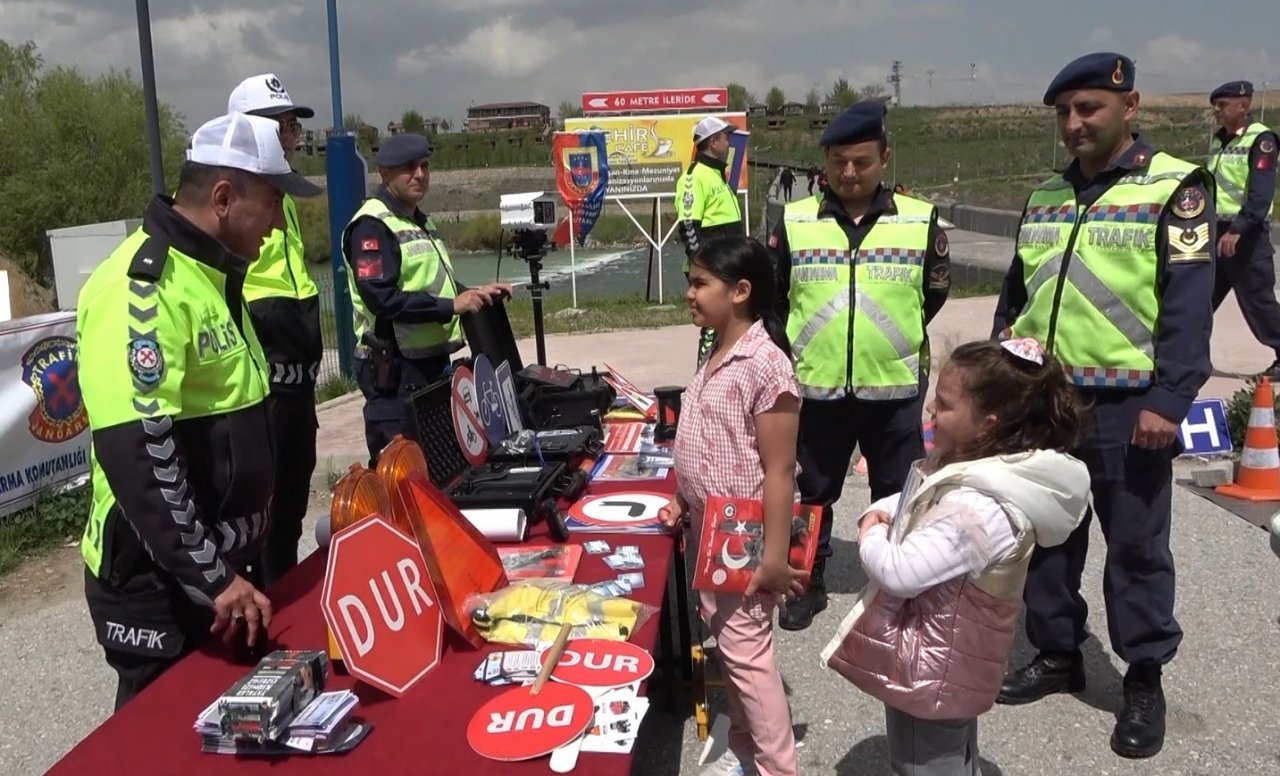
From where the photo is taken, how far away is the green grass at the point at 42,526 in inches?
193

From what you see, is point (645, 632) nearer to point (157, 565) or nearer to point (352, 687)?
point (352, 687)

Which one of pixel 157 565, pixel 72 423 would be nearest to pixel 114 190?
pixel 72 423

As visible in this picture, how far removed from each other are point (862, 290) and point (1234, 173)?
5.37 metres

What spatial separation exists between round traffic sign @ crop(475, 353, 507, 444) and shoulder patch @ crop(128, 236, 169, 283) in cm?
147

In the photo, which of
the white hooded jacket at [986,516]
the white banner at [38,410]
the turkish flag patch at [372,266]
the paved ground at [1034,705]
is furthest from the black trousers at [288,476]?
the white banner at [38,410]

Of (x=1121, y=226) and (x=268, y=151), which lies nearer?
(x=268, y=151)

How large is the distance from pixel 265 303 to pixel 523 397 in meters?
1.06

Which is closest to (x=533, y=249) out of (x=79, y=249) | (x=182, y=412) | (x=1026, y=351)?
(x=182, y=412)

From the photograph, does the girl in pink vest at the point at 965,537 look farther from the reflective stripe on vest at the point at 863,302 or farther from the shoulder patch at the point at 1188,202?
the reflective stripe on vest at the point at 863,302

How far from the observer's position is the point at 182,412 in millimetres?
1989

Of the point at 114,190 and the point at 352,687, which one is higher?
the point at 114,190

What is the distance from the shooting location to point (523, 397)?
388cm

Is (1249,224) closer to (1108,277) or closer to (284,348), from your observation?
(1108,277)

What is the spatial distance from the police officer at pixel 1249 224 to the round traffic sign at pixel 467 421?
6.03 metres
